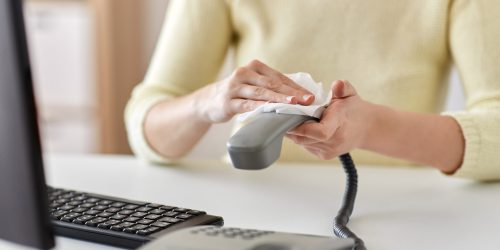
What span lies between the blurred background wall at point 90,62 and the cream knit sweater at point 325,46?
1.41m

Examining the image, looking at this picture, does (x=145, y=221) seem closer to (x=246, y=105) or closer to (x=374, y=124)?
(x=246, y=105)

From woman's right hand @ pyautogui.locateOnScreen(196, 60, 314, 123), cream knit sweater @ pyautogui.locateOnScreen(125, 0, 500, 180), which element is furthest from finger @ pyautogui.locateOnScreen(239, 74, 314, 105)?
cream knit sweater @ pyautogui.locateOnScreen(125, 0, 500, 180)

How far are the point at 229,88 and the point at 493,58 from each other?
42 centimetres

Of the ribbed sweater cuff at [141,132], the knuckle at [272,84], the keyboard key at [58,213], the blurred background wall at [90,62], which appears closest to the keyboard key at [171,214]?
the keyboard key at [58,213]

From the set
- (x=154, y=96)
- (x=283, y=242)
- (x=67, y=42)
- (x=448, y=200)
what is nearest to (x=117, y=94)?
(x=67, y=42)

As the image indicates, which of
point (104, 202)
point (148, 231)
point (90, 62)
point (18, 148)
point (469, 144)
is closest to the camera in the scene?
point (18, 148)

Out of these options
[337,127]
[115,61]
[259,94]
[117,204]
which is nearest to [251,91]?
[259,94]

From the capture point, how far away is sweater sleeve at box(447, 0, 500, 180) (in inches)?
40.7

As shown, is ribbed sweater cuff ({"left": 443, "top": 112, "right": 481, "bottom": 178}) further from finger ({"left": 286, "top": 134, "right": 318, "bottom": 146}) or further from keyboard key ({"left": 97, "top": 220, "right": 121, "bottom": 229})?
keyboard key ({"left": 97, "top": 220, "right": 121, "bottom": 229})

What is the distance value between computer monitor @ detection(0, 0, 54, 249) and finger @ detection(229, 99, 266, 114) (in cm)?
39

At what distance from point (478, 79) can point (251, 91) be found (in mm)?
397

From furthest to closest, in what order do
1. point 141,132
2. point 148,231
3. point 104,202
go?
point 141,132
point 104,202
point 148,231

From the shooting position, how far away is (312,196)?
3.15 feet

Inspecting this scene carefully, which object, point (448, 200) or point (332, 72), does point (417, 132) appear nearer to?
point (448, 200)
